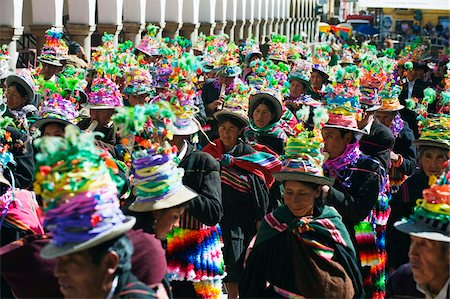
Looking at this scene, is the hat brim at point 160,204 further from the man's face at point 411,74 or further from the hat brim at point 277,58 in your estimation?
the hat brim at point 277,58

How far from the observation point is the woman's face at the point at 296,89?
42.7 feet

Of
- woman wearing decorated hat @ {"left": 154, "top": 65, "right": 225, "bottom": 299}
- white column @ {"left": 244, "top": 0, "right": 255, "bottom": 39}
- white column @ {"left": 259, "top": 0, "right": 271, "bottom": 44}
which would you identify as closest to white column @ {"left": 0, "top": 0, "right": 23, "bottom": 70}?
woman wearing decorated hat @ {"left": 154, "top": 65, "right": 225, "bottom": 299}

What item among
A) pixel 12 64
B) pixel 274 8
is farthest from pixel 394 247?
pixel 274 8

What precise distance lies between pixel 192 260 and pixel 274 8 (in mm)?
52851

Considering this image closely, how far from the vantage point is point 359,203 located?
706 cm

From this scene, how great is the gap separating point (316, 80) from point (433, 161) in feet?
21.4

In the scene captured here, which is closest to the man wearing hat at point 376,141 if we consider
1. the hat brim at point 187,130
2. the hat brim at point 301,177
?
the hat brim at point 187,130

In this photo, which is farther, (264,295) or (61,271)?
(264,295)

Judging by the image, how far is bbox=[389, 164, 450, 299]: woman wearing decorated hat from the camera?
4691mm

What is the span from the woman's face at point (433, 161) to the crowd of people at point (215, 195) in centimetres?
2

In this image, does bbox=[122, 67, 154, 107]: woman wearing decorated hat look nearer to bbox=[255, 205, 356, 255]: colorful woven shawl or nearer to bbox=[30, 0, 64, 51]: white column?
bbox=[255, 205, 356, 255]: colorful woven shawl

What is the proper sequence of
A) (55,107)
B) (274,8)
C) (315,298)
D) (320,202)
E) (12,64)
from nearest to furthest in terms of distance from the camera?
(315,298) → (320,202) → (55,107) → (12,64) → (274,8)

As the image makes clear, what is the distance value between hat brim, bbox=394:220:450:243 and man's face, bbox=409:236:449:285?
0.09 ft

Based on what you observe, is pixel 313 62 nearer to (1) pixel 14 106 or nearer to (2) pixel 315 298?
(1) pixel 14 106
